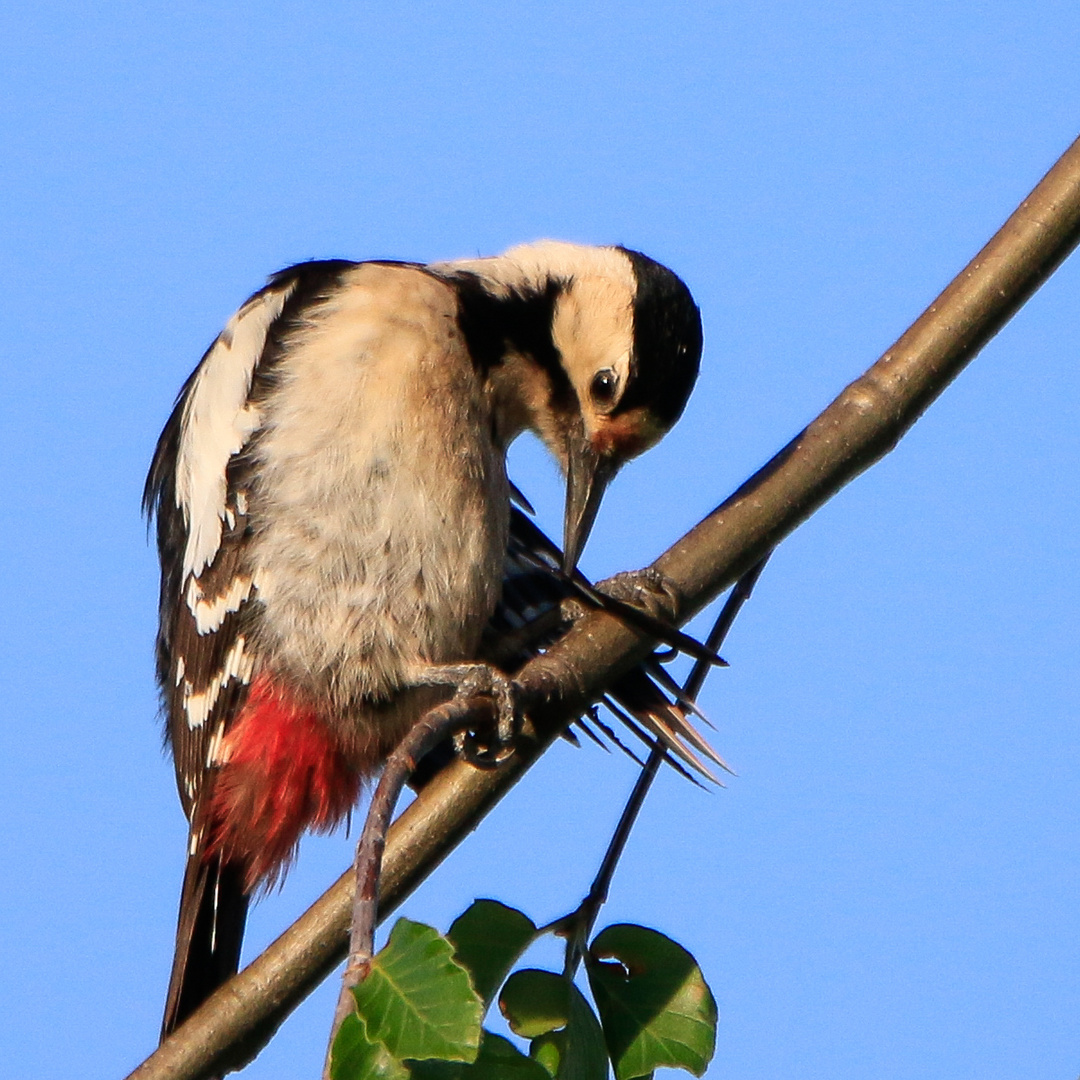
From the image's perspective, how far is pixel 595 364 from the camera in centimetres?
394

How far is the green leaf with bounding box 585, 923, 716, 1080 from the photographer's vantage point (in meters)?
2.37

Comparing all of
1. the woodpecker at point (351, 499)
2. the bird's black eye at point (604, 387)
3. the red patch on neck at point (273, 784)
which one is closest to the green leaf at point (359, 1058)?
the woodpecker at point (351, 499)

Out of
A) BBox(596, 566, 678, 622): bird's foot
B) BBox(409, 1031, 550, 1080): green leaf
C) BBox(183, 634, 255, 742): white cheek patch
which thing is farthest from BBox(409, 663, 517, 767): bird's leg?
BBox(409, 1031, 550, 1080): green leaf

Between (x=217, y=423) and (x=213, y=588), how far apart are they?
0.43 meters

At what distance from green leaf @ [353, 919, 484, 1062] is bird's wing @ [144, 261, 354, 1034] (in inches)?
78.0

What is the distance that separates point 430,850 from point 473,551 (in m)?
0.96

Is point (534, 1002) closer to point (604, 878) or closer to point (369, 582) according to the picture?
point (604, 878)

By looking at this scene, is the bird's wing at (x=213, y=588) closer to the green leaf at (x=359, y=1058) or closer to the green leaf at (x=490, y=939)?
the green leaf at (x=490, y=939)

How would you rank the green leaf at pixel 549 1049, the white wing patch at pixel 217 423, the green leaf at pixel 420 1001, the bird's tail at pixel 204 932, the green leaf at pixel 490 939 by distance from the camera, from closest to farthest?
the green leaf at pixel 420 1001 < the green leaf at pixel 549 1049 < the green leaf at pixel 490 939 < the bird's tail at pixel 204 932 < the white wing patch at pixel 217 423

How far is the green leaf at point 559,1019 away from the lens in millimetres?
2236

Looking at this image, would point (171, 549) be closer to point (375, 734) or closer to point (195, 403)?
point (195, 403)

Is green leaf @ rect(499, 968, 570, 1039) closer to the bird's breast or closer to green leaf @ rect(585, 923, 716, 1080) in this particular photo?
green leaf @ rect(585, 923, 716, 1080)

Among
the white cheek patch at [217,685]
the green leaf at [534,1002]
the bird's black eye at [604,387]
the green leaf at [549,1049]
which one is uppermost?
the bird's black eye at [604,387]

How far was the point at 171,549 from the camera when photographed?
4.18m
